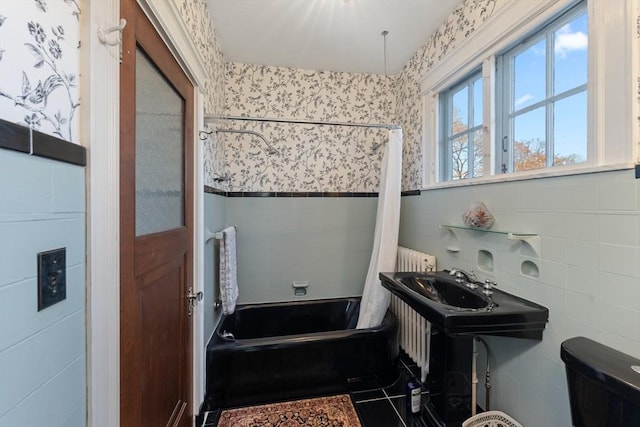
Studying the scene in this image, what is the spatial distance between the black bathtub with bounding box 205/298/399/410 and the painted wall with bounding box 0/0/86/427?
3.97ft

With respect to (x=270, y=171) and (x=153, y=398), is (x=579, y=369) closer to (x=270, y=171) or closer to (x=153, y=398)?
(x=153, y=398)

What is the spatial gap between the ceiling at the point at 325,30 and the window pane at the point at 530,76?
648 millimetres

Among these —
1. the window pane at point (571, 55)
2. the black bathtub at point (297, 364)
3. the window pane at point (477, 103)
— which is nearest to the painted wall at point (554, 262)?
the window pane at point (477, 103)

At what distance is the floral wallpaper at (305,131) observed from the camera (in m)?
2.58

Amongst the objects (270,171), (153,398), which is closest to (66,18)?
(153,398)

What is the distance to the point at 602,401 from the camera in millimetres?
837

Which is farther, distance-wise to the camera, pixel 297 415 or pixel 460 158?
pixel 460 158

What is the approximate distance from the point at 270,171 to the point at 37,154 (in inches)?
83.4

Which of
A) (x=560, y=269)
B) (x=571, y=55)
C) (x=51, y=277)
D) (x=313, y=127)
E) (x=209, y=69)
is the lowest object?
(x=560, y=269)

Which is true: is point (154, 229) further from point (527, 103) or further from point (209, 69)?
point (527, 103)

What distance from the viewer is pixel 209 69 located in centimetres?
190

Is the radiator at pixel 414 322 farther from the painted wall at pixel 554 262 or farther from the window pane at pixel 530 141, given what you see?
the window pane at pixel 530 141

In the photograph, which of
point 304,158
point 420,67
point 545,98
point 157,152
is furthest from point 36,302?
point 420,67

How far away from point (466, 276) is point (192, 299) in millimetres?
1604
